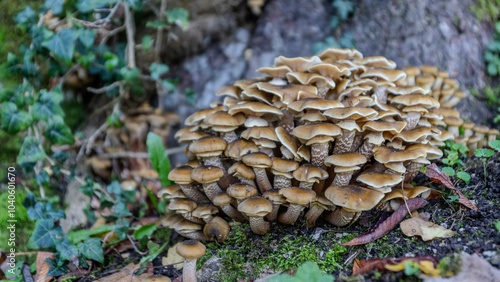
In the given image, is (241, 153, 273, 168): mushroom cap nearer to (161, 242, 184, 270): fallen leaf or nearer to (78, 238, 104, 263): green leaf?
(161, 242, 184, 270): fallen leaf

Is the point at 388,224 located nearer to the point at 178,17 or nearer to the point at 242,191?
the point at 242,191

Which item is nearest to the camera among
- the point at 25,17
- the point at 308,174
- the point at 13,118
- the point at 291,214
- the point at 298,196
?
the point at 298,196

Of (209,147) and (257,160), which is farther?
(209,147)

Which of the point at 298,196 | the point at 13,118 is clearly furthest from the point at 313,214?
the point at 13,118

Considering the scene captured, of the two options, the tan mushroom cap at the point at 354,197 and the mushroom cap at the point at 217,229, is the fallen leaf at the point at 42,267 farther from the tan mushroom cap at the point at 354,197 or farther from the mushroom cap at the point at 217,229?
the tan mushroom cap at the point at 354,197

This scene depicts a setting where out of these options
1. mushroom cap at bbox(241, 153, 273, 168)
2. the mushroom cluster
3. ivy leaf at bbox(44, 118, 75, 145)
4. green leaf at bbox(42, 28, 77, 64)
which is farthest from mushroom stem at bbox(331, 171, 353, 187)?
green leaf at bbox(42, 28, 77, 64)

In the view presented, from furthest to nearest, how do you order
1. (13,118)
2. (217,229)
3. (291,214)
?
1. (13,118)
2. (217,229)
3. (291,214)

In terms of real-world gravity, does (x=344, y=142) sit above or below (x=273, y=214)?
above
